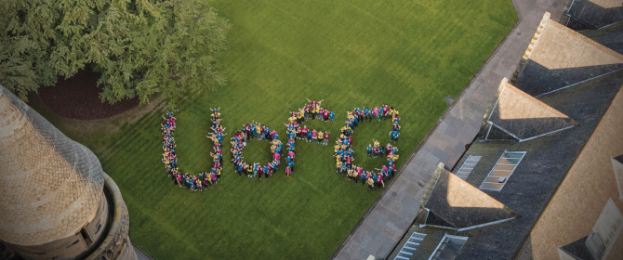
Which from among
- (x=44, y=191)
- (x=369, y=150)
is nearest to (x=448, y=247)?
(x=369, y=150)

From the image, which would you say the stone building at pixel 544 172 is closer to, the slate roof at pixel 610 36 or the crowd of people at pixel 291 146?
the slate roof at pixel 610 36

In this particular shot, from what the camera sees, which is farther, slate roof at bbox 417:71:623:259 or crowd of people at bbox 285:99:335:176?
Answer: crowd of people at bbox 285:99:335:176

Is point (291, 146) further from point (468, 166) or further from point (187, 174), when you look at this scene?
point (468, 166)

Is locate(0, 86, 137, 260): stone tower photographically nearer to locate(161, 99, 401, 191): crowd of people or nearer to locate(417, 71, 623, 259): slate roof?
locate(417, 71, 623, 259): slate roof

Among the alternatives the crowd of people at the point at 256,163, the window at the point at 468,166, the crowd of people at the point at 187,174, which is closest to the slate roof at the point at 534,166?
the window at the point at 468,166

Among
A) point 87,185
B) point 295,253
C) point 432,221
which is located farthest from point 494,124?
point 87,185

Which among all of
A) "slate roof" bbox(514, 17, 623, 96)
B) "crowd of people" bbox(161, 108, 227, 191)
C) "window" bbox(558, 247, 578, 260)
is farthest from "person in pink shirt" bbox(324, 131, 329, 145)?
"window" bbox(558, 247, 578, 260)
